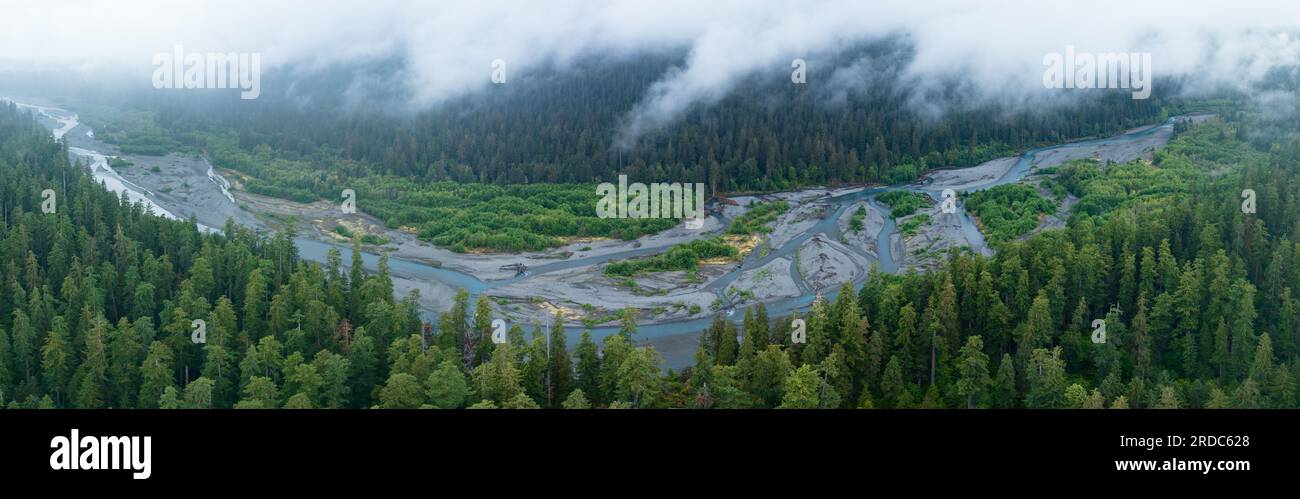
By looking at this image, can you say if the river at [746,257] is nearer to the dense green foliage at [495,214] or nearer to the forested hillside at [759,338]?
the dense green foliage at [495,214]

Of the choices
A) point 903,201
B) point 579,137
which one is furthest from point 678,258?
point 579,137

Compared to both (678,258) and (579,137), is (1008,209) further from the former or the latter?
(579,137)

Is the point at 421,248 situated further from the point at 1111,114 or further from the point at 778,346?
the point at 1111,114

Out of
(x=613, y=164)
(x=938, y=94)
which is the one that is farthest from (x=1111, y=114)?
(x=613, y=164)

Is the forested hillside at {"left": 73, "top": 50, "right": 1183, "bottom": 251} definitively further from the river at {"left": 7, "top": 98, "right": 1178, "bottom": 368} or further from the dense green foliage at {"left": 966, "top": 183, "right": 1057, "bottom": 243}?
the dense green foliage at {"left": 966, "top": 183, "right": 1057, "bottom": 243}

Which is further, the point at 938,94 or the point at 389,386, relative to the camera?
the point at 938,94

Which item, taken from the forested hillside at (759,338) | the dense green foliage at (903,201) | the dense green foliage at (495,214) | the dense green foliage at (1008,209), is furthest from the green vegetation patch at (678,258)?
the forested hillside at (759,338)
